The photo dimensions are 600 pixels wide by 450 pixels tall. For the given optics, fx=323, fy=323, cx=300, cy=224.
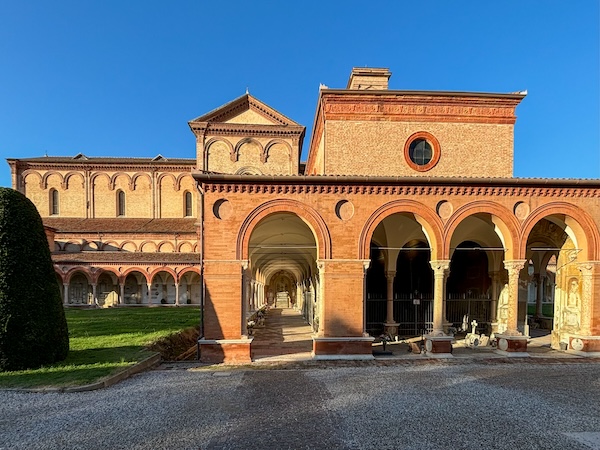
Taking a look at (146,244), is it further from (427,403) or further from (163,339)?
(427,403)

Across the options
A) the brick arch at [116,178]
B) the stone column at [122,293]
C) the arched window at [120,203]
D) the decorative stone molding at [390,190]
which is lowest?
the stone column at [122,293]

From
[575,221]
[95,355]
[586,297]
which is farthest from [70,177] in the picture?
Result: [586,297]

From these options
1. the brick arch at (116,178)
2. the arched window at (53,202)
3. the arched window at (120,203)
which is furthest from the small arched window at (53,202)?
the arched window at (120,203)

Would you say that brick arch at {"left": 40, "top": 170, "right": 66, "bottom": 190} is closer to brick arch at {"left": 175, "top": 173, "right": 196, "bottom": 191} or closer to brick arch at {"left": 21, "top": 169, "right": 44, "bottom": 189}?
brick arch at {"left": 21, "top": 169, "right": 44, "bottom": 189}

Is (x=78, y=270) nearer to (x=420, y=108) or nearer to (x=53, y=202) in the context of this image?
(x=53, y=202)

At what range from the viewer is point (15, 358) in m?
7.61

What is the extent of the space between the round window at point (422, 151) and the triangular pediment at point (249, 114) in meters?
17.0

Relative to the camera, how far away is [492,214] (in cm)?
1048

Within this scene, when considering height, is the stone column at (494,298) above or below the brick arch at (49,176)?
below

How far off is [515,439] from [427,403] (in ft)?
5.23

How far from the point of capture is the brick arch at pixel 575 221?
1040 cm

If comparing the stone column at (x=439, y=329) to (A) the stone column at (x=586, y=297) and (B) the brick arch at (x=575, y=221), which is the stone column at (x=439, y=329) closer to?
(B) the brick arch at (x=575, y=221)

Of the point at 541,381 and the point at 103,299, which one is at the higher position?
the point at 541,381

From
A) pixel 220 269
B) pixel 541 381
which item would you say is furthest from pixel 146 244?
pixel 541 381
